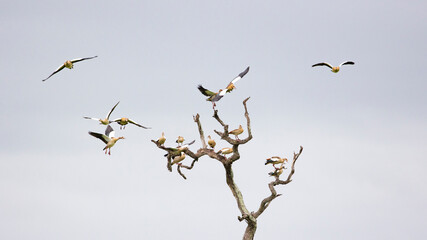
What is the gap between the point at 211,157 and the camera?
56.7 ft

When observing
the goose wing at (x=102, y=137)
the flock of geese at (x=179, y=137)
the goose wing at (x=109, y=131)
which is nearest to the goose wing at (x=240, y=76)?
the flock of geese at (x=179, y=137)

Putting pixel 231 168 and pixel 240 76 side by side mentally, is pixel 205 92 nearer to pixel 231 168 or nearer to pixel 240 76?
pixel 240 76

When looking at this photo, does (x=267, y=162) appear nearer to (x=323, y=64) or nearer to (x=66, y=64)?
(x=323, y=64)

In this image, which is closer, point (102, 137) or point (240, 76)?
point (102, 137)

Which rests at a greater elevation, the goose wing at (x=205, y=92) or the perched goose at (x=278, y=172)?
the goose wing at (x=205, y=92)

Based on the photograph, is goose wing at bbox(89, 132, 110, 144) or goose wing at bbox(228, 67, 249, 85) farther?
goose wing at bbox(228, 67, 249, 85)

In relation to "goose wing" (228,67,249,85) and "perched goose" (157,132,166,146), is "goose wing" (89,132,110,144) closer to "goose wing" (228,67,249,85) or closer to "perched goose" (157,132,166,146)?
"perched goose" (157,132,166,146)

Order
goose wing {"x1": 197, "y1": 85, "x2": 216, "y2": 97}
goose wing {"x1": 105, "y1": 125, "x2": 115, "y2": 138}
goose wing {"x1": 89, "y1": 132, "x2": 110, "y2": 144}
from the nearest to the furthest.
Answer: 1. goose wing {"x1": 89, "y1": 132, "x2": 110, "y2": 144}
2. goose wing {"x1": 105, "y1": 125, "x2": 115, "y2": 138}
3. goose wing {"x1": 197, "y1": 85, "x2": 216, "y2": 97}

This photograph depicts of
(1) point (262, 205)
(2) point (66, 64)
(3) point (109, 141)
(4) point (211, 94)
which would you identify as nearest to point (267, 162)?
(1) point (262, 205)

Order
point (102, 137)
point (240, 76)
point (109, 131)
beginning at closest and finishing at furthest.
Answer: point (102, 137), point (109, 131), point (240, 76)

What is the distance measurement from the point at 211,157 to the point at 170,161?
3.35ft

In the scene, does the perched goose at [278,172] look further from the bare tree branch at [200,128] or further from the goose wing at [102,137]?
the goose wing at [102,137]

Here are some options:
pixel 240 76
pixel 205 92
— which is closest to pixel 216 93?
pixel 205 92

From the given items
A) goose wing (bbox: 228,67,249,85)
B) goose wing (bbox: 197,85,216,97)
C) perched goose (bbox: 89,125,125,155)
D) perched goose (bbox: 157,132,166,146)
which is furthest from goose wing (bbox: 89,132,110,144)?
goose wing (bbox: 228,67,249,85)
